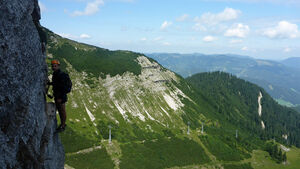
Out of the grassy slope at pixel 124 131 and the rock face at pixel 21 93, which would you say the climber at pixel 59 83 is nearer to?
the rock face at pixel 21 93

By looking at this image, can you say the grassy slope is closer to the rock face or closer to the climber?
the climber

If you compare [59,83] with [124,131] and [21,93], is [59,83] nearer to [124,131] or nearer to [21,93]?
[21,93]

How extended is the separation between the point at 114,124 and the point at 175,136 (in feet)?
135

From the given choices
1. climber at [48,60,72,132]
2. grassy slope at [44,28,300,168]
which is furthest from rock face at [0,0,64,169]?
grassy slope at [44,28,300,168]

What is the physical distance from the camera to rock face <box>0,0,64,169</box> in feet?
39.6

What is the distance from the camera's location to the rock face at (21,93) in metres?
12.1

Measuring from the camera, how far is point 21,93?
1348 centimetres

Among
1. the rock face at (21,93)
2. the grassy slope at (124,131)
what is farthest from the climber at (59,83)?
the grassy slope at (124,131)

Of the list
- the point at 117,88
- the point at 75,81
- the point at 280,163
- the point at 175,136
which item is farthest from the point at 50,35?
the point at 280,163

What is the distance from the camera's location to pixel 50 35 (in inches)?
7259

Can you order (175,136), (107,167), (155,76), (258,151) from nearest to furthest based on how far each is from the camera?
(107,167) → (175,136) → (258,151) → (155,76)

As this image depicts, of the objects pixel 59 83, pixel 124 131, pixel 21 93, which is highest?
pixel 59 83

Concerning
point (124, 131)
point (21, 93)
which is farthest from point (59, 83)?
point (124, 131)

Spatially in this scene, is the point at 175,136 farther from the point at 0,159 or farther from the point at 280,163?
the point at 0,159
